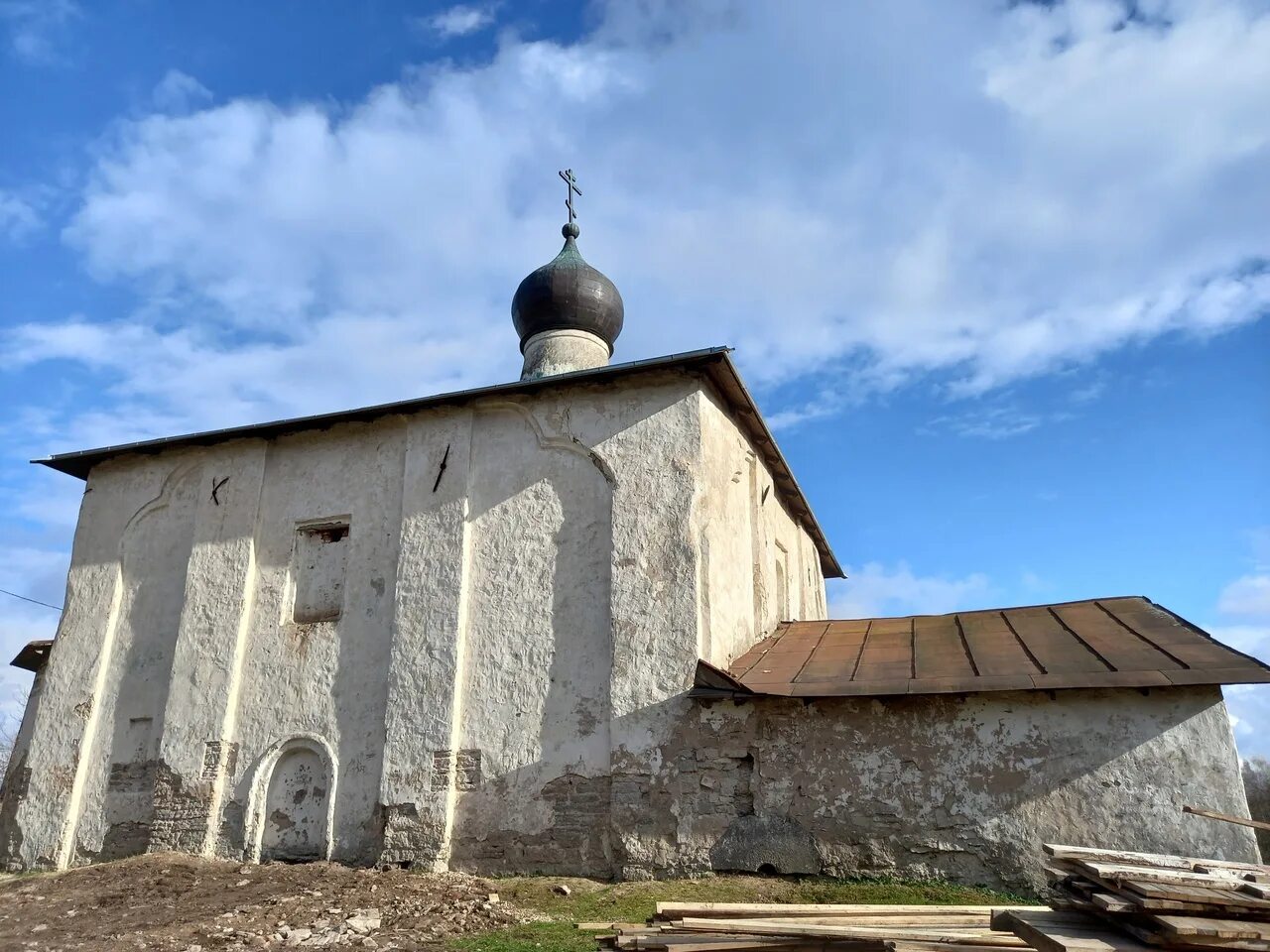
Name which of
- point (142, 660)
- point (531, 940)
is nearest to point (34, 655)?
point (142, 660)

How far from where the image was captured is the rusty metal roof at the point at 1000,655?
7438 mm

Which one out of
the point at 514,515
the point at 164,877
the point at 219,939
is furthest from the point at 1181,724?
the point at 164,877

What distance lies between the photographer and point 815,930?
4.73 meters

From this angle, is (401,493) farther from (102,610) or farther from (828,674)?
(828,674)

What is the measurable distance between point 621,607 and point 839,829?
109 inches

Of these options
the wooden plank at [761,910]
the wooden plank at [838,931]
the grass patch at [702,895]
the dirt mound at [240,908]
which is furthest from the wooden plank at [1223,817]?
the dirt mound at [240,908]

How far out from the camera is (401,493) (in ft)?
34.1

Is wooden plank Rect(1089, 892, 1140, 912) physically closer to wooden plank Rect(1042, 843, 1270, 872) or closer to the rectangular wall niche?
wooden plank Rect(1042, 843, 1270, 872)

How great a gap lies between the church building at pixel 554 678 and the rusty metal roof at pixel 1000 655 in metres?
0.04

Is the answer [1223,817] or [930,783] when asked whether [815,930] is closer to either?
[930,783]

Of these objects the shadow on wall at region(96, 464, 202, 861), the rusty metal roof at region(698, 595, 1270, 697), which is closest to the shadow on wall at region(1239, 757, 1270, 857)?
the rusty metal roof at region(698, 595, 1270, 697)

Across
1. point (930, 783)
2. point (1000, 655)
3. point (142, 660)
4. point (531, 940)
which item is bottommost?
point (531, 940)

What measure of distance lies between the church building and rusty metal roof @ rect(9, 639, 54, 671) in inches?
1.9

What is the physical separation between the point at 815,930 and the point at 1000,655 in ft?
14.1
